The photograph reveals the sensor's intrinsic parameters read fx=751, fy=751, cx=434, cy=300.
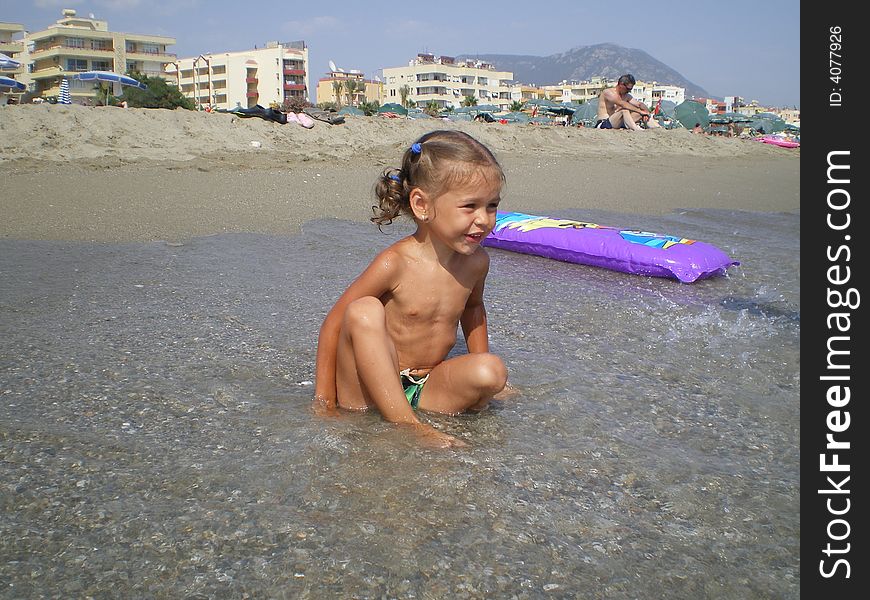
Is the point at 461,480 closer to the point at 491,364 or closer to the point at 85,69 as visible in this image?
the point at 491,364

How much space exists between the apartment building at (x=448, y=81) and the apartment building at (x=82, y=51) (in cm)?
5027

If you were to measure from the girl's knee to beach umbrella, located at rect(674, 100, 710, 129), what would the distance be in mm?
20504

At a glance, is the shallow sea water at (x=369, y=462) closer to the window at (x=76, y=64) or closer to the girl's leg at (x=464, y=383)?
the girl's leg at (x=464, y=383)

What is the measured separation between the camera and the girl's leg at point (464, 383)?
2350mm

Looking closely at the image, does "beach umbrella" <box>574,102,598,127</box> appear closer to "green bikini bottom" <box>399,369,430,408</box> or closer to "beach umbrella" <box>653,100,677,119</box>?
"beach umbrella" <box>653,100,677,119</box>

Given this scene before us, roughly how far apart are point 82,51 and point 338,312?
81.0 m

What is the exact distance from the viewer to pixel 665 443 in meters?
2.28

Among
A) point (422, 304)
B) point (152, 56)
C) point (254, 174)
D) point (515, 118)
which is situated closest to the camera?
point (422, 304)

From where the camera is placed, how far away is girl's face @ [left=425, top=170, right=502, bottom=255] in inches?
93.6

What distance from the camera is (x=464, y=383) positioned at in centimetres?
240

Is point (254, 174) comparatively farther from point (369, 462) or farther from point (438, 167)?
point (369, 462)

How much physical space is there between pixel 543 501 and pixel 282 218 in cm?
484
